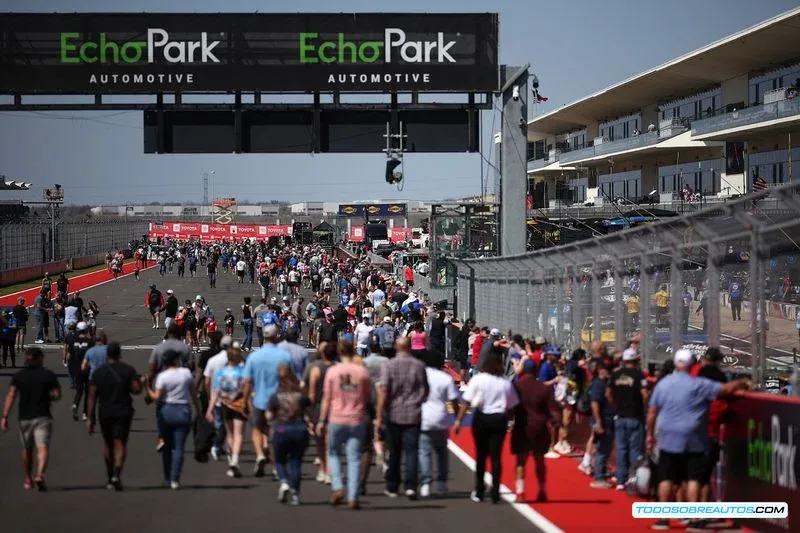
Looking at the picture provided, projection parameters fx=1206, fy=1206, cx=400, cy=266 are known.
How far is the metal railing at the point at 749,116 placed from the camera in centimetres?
4047

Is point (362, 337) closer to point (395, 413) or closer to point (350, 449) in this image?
point (395, 413)

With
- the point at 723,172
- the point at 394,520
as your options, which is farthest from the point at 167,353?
the point at 723,172

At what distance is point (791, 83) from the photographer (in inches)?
1698

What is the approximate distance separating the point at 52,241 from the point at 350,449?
64.5m

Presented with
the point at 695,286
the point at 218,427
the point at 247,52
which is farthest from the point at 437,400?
the point at 247,52

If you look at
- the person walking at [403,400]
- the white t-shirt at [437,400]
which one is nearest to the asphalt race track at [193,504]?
the person walking at [403,400]

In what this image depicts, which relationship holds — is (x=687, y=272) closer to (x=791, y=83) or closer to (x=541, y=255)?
(x=541, y=255)

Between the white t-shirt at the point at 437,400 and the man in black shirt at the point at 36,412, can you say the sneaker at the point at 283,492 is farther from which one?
the man in black shirt at the point at 36,412

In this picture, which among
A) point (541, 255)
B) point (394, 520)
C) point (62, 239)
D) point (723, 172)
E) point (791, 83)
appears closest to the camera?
point (394, 520)

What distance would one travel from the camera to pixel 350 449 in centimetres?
1126

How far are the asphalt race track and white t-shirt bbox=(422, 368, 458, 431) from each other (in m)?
0.77

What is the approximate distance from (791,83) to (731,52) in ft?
11.2

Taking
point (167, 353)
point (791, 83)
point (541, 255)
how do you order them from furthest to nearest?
point (791, 83)
point (541, 255)
point (167, 353)

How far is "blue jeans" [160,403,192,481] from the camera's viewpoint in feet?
39.8
